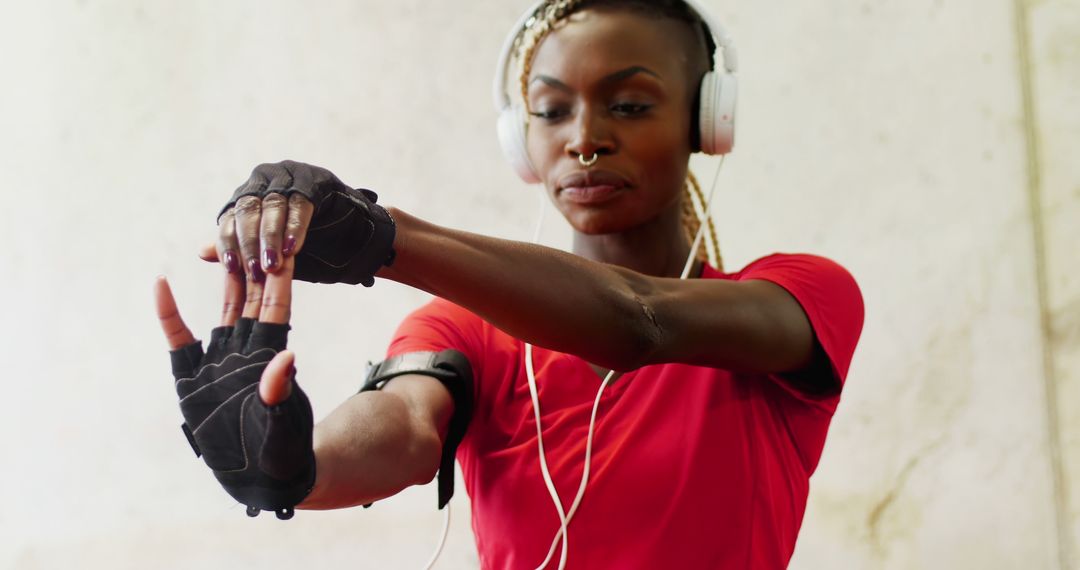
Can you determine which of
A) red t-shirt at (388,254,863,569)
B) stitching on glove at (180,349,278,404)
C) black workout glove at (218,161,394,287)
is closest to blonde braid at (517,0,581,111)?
red t-shirt at (388,254,863,569)

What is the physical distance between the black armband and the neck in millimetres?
269

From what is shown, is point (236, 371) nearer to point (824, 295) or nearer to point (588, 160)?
point (588, 160)

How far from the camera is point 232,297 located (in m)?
0.79

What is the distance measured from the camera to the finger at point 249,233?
76 cm

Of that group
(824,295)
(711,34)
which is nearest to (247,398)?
(824,295)

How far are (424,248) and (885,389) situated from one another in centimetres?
125

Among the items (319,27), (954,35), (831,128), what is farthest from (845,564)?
(319,27)

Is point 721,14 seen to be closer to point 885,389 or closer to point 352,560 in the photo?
point 885,389

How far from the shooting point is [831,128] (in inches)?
76.0

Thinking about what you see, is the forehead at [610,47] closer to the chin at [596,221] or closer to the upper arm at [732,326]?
the chin at [596,221]

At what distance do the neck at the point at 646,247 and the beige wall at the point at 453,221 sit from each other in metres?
0.54

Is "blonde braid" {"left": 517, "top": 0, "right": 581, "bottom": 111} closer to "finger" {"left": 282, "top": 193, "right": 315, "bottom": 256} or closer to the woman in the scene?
the woman

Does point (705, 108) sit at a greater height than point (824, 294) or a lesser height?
greater

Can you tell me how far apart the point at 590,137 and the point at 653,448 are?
376 mm
